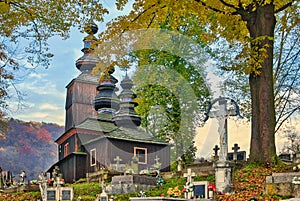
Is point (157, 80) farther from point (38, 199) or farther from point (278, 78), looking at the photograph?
point (38, 199)

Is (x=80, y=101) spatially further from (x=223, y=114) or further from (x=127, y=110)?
(x=223, y=114)

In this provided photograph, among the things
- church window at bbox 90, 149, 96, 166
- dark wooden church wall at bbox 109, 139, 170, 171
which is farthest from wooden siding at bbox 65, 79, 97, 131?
dark wooden church wall at bbox 109, 139, 170, 171

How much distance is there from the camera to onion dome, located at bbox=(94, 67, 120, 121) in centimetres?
3825

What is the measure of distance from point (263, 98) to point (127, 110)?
19245 millimetres

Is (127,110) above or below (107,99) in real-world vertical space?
below

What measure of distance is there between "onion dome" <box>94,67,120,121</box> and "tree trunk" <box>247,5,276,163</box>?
786 inches

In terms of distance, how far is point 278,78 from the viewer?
3048cm

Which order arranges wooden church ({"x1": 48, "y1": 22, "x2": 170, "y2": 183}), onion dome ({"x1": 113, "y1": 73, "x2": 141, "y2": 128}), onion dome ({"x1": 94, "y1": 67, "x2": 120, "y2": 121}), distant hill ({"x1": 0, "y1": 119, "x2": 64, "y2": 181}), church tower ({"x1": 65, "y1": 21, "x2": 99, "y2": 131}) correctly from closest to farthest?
wooden church ({"x1": 48, "y1": 22, "x2": 170, "y2": 183}) < onion dome ({"x1": 113, "y1": 73, "x2": 141, "y2": 128}) < onion dome ({"x1": 94, "y1": 67, "x2": 120, "y2": 121}) < church tower ({"x1": 65, "y1": 21, "x2": 99, "y2": 131}) < distant hill ({"x1": 0, "y1": 119, "x2": 64, "y2": 181})

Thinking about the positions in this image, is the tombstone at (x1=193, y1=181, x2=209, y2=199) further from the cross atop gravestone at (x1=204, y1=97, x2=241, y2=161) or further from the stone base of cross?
the cross atop gravestone at (x1=204, y1=97, x2=241, y2=161)

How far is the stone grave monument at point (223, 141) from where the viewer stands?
16.4 meters

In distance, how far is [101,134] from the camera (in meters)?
34.4

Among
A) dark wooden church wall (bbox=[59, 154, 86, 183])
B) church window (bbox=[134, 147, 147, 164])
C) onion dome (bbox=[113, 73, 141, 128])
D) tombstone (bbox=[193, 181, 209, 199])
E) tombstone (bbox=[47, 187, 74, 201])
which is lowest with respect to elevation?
tombstone (bbox=[47, 187, 74, 201])

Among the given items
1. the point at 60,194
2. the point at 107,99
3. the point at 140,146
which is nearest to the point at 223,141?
the point at 60,194

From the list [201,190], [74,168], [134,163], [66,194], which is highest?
[134,163]
